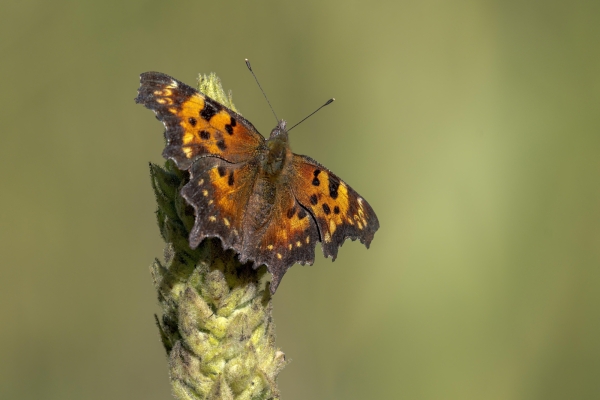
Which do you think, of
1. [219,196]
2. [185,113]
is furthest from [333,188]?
[185,113]

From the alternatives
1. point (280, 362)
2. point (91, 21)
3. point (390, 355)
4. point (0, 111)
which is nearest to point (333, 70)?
point (91, 21)

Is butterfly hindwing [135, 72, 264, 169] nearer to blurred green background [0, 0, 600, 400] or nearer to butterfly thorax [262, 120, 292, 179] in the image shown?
butterfly thorax [262, 120, 292, 179]

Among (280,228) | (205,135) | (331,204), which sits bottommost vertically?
(280,228)

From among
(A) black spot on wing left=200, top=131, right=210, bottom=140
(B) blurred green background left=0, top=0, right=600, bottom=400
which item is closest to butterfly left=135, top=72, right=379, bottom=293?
(A) black spot on wing left=200, top=131, right=210, bottom=140

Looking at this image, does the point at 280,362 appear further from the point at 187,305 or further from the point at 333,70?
the point at 333,70

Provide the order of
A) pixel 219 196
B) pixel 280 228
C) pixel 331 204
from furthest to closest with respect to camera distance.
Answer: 1. pixel 331 204
2. pixel 280 228
3. pixel 219 196

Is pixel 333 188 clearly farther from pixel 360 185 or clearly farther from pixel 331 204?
pixel 360 185
